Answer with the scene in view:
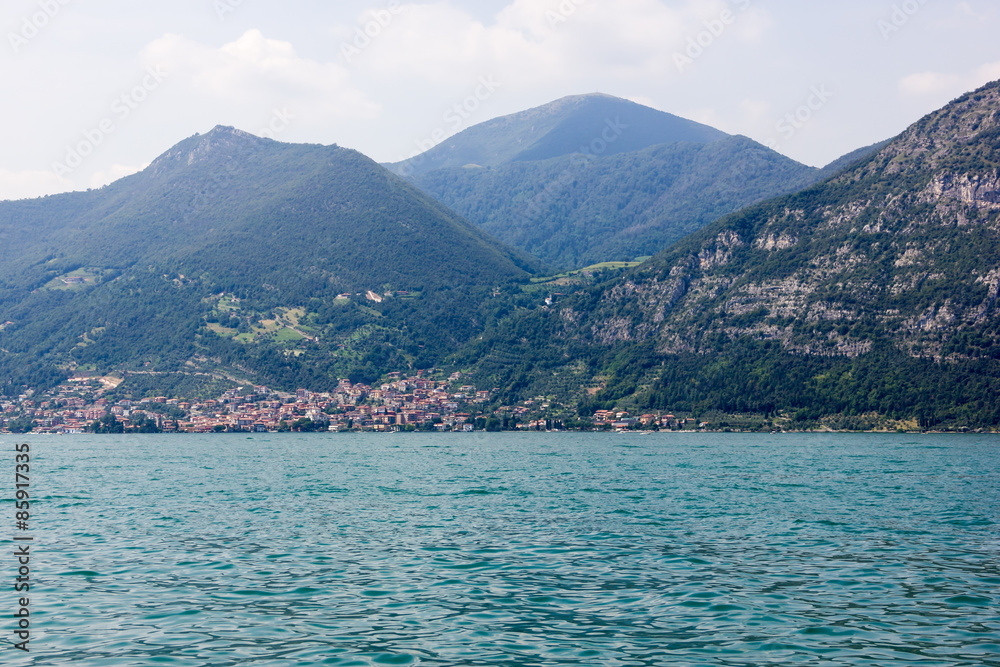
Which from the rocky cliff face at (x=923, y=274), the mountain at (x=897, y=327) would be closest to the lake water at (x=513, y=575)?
the mountain at (x=897, y=327)

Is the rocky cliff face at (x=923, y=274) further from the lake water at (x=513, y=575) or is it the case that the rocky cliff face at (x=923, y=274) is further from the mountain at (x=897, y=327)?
the lake water at (x=513, y=575)

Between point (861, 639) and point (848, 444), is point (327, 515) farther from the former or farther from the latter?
point (848, 444)

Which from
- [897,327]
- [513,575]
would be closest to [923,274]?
[897,327]

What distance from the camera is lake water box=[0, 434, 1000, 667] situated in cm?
1877

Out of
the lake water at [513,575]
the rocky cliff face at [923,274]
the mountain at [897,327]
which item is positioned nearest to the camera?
the lake water at [513,575]

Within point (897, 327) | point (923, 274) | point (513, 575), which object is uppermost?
point (923, 274)

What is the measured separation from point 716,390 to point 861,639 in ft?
561

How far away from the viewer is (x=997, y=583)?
25.1 meters

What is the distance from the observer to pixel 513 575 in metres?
26.6

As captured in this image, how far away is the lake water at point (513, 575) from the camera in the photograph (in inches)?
739

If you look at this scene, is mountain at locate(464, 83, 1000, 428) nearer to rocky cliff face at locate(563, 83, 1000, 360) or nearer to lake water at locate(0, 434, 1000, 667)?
rocky cliff face at locate(563, 83, 1000, 360)

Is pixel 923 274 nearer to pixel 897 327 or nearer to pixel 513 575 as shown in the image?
pixel 897 327

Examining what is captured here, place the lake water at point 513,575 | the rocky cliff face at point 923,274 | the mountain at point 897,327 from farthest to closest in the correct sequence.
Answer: the rocky cliff face at point 923,274 < the mountain at point 897,327 < the lake water at point 513,575

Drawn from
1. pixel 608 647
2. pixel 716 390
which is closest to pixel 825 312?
Answer: pixel 716 390
